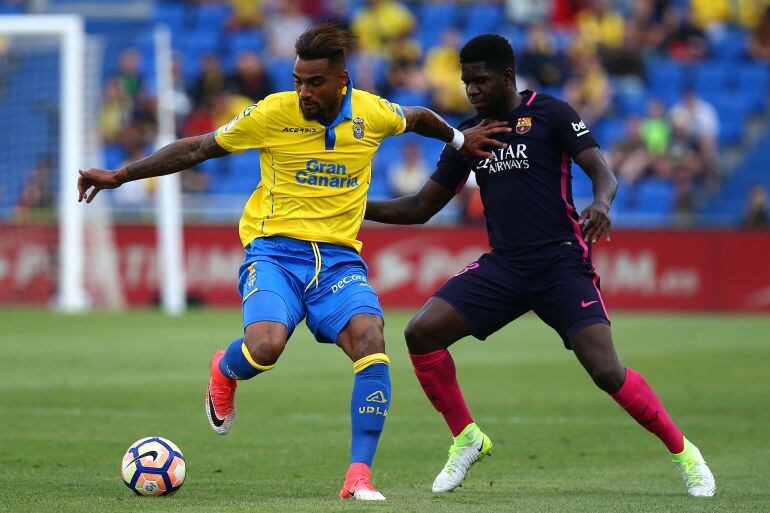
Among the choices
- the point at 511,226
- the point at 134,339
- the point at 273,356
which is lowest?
the point at 134,339

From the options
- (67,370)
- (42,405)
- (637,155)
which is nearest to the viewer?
(42,405)

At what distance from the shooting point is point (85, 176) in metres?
7.21

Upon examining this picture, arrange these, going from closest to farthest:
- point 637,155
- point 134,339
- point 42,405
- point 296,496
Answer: point 296,496 < point 42,405 < point 134,339 < point 637,155

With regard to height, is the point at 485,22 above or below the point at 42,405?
above

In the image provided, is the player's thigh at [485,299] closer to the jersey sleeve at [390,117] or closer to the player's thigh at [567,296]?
the player's thigh at [567,296]

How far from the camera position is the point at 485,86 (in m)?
7.57

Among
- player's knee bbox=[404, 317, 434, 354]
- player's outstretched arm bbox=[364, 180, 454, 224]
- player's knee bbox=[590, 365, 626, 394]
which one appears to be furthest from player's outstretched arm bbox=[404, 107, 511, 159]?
player's knee bbox=[590, 365, 626, 394]

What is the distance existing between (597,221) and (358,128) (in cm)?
137

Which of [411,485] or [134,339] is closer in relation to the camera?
[411,485]

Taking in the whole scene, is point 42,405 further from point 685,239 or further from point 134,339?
point 685,239

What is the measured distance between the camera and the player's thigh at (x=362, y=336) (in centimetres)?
689

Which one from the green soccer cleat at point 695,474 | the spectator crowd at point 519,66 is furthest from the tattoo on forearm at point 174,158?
the spectator crowd at point 519,66

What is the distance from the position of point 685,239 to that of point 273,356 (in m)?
16.9

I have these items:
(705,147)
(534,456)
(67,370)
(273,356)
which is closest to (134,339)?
(67,370)
